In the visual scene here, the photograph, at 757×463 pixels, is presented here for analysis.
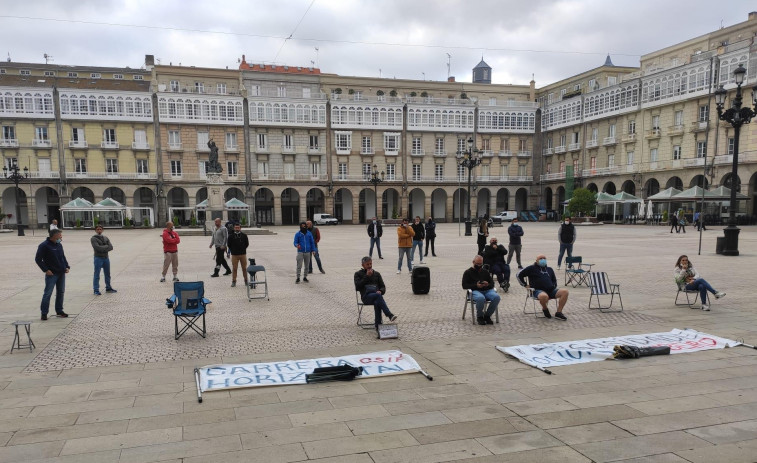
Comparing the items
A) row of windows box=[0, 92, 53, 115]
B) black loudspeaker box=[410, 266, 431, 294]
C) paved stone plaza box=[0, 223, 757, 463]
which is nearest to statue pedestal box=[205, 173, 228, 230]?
paved stone plaza box=[0, 223, 757, 463]

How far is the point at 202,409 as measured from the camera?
5062 millimetres

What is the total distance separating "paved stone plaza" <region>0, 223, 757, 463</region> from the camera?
4242 mm

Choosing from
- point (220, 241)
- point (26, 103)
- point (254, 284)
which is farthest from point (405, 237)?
point (26, 103)

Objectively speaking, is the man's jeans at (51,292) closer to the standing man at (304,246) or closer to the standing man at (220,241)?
the standing man at (220,241)

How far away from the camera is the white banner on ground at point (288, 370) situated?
5.75 meters

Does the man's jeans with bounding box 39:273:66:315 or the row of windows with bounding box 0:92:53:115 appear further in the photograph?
the row of windows with bounding box 0:92:53:115

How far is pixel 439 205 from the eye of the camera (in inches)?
2544

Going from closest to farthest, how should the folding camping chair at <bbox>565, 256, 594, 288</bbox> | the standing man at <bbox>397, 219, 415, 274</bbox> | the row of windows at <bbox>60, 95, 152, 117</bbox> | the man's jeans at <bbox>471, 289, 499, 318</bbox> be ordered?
the man's jeans at <bbox>471, 289, 499, 318</bbox>
the folding camping chair at <bbox>565, 256, 594, 288</bbox>
the standing man at <bbox>397, 219, 415, 274</bbox>
the row of windows at <bbox>60, 95, 152, 117</bbox>

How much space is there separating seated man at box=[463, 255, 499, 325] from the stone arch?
5489 cm

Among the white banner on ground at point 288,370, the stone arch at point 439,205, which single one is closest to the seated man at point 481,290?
the white banner on ground at point 288,370

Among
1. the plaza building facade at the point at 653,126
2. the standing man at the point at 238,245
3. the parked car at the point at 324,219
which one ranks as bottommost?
the parked car at the point at 324,219

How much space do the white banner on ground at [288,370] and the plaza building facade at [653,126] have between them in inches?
1423

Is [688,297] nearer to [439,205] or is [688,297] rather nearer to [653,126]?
[653,126]

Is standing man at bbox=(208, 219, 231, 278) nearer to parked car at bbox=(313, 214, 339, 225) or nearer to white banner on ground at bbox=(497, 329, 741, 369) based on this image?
white banner on ground at bbox=(497, 329, 741, 369)
